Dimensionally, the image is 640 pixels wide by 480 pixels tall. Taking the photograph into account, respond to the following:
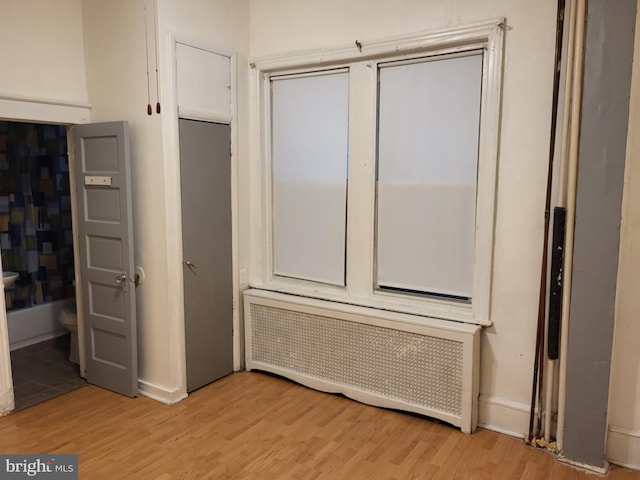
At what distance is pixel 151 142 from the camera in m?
3.39

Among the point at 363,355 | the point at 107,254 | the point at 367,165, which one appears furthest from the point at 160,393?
the point at 367,165

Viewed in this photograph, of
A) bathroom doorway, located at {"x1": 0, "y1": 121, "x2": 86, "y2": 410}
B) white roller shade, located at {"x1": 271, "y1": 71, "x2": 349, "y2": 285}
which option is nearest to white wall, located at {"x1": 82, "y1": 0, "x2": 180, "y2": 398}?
white roller shade, located at {"x1": 271, "y1": 71, "x2": 349, "y2": 285}

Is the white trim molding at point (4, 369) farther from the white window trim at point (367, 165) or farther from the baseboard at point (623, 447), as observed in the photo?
the baseboard at point (623, 447)

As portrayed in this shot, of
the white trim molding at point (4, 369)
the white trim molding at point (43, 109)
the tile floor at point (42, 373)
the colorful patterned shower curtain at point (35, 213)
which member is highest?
the white trim molding at point (43, 109)

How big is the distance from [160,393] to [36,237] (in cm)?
247

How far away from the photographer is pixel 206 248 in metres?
3.71

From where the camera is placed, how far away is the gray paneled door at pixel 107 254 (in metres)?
3.43

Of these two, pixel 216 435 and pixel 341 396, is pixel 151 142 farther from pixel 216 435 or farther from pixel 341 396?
pixel 341 396

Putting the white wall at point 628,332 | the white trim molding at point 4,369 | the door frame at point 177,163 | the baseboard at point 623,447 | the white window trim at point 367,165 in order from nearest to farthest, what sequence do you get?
the white wall at point 628,332
the baseboard at point 623,447
the white window trim at point 367,165
the white trim molding at point 4,369
the door frame at point 177,163

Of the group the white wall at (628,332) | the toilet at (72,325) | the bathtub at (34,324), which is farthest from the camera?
the bathtub at (34,324)

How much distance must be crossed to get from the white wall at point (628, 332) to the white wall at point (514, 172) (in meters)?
0.42

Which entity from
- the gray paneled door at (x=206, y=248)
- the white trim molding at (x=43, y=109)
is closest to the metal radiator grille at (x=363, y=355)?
the gray paneled door at (x=206, y=248)

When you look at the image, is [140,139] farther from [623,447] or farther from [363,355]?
[623,447]

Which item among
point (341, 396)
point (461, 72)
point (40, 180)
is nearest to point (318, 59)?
point (461, 72)
